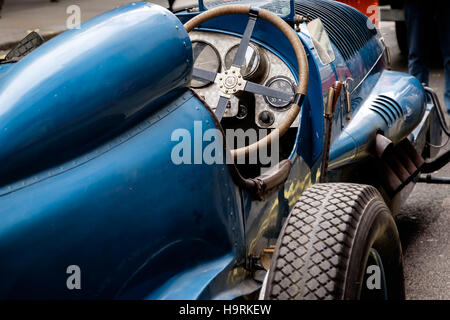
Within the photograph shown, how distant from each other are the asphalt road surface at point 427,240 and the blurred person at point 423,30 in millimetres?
1330

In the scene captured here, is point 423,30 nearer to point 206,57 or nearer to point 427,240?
point 427,240

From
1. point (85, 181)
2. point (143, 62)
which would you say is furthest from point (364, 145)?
point (85, 181)

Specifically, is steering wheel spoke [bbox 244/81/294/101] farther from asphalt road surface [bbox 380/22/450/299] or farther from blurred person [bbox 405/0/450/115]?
blurred person [bbox 405/0/450/115]

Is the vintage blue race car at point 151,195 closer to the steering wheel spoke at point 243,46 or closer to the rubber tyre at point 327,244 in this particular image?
the rubber tyre at point 327,244

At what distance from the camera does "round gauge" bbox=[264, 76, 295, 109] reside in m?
3.15

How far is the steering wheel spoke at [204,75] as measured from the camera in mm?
3127

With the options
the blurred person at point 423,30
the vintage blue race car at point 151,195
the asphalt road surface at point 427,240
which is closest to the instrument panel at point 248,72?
the vintage blue race car at point 151,195

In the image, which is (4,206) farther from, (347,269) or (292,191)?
(292,191)

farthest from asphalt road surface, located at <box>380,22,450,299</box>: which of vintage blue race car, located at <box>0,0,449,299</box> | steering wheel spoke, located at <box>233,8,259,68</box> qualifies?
steering wheel spoke, located at <box>233,8,259,68</box>

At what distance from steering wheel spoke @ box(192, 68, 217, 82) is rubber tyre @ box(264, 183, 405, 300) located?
985 millimetres

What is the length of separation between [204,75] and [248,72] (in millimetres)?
223

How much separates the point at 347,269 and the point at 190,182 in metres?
0.58

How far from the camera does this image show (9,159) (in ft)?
5.84
